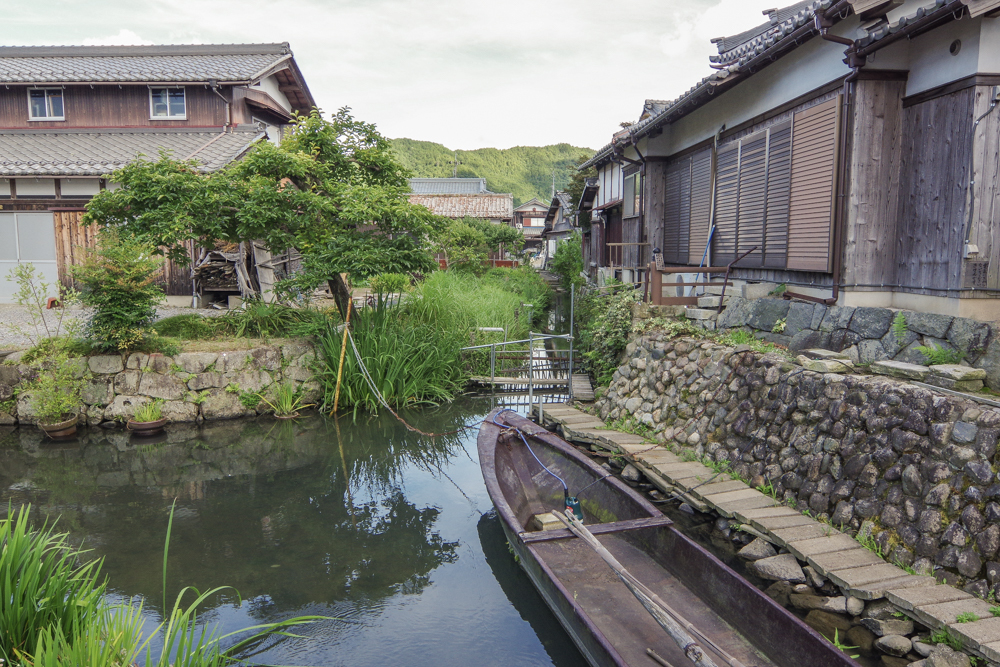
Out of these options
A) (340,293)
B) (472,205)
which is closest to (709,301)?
(340,293)

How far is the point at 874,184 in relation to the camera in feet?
23.0

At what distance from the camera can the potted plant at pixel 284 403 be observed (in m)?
11.2

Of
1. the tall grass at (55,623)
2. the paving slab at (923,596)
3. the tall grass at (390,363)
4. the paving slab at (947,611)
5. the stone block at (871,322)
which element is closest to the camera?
the tall grass at (55,623)

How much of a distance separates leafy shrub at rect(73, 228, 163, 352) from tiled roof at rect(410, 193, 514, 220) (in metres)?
27.7

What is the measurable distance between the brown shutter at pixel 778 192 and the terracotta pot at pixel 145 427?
406 inches

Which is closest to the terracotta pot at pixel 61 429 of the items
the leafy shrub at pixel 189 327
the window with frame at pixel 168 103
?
the leafy shrub at pixel 189 327

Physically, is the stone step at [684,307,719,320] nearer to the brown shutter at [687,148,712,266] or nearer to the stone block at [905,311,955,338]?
the brown shutter at [687,148,712,266]

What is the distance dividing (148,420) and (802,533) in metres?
10.0

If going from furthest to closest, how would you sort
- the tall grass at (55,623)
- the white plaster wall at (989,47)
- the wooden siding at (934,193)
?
1. the wooden siding at (934,193)
2. the white plaster wall at (989,47)
3. the tall grass at (55,623)

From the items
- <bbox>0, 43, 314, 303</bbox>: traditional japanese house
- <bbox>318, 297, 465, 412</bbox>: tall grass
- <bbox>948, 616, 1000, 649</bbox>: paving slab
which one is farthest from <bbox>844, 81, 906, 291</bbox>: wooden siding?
<bbox>0, 43, 314, 303</bbox>: traditional japanese house

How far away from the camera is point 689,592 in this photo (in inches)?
197

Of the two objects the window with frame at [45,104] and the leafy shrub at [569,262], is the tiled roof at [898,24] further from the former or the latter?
the window with frame at [45,104]

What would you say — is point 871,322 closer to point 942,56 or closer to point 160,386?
point 942,56

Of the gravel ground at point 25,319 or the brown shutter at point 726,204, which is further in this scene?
the gravel ground at point 25,319
